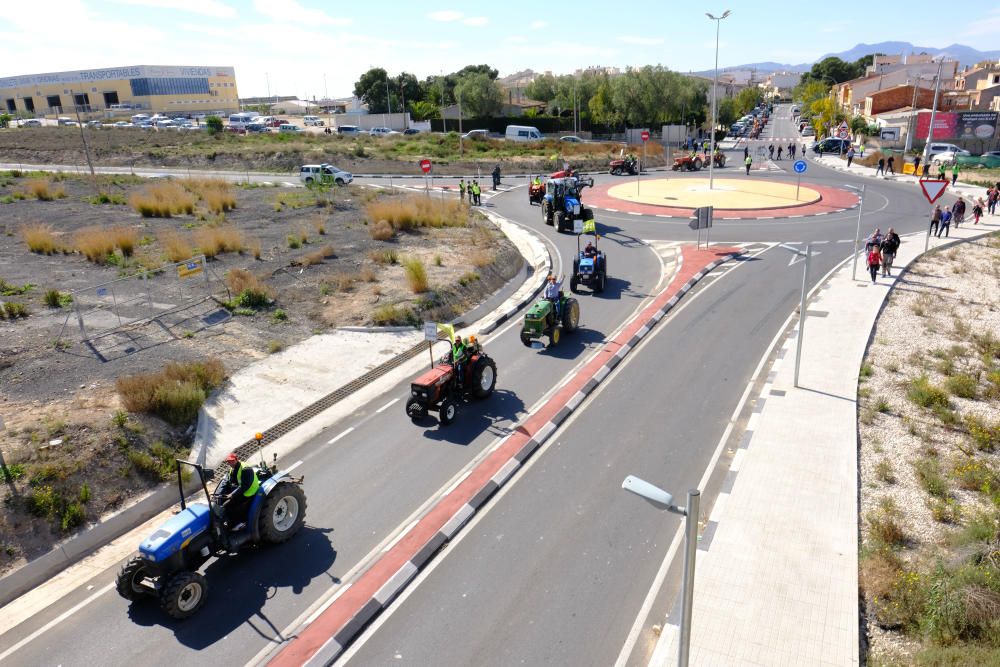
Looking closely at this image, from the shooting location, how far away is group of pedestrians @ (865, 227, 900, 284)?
2127 cm

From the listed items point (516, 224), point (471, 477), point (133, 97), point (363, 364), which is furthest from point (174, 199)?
point (133, 97)

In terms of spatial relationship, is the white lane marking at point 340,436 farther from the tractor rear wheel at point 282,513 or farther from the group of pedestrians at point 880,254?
the group of pedestrians at point 880,254

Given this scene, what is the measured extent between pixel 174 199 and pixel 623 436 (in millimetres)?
28596

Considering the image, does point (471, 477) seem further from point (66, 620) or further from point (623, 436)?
point (66, 620)

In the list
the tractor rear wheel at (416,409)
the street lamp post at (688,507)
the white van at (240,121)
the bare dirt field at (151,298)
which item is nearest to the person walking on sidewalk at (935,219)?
the bare dirt field at (151,298)

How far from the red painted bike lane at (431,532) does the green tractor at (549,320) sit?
1.18m

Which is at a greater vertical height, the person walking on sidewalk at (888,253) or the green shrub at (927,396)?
the person walking on sidewalk at (888,253)

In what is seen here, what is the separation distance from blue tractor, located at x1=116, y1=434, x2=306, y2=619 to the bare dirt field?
2577mm

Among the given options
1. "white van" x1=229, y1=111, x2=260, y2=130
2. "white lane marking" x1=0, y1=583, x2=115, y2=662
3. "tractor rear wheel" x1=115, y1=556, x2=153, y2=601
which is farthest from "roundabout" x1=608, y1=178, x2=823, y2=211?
"white van" x1=229, y1=111, x2=260, y2=130

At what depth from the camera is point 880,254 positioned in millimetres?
21484

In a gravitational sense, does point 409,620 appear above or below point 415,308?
below

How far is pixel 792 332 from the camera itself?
17.7 meters

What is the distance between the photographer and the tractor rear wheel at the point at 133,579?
330 inches

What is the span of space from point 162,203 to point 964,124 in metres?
63.0
